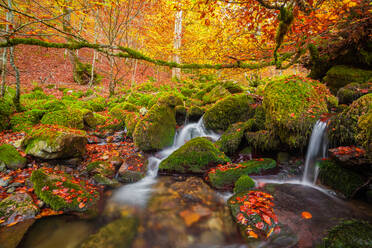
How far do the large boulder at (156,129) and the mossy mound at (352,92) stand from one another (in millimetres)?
5737

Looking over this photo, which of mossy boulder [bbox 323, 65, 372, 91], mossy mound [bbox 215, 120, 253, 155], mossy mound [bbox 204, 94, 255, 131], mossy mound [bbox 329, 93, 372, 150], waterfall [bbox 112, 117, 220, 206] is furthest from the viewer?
mossy mound [bbox 204, 94, 255, 131]

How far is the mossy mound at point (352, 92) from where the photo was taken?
205 inches

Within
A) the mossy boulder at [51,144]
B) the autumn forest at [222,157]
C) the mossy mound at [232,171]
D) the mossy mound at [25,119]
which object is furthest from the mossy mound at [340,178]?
the mossy mound at [25,119]

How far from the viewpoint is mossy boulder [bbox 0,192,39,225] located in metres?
3.05

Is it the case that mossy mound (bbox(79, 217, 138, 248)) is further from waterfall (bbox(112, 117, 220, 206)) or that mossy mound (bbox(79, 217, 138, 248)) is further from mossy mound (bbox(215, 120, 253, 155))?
mossy mound (bbox(215, 120, 253, 155))

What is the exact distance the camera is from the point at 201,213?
371 cm

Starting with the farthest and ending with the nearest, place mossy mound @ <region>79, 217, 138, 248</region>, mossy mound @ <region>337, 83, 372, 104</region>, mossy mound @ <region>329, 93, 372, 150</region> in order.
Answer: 1. mossy mound @ <region>337, 83, 372, 104</region>
2. mossy mound @ <region>329, 93, 372, 150</region>
3. mossy mound @ <region>79, 217, 138, 248</region>

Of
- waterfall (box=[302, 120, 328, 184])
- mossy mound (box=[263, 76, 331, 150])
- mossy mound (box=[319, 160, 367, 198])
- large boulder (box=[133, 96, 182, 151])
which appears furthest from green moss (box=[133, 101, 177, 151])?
mossy mound (box=[319, 160, 367, 198])

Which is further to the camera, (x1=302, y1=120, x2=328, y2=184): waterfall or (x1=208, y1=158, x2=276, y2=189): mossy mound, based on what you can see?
(x1=208, y1=158, x2=276, y2=189): mossy mound

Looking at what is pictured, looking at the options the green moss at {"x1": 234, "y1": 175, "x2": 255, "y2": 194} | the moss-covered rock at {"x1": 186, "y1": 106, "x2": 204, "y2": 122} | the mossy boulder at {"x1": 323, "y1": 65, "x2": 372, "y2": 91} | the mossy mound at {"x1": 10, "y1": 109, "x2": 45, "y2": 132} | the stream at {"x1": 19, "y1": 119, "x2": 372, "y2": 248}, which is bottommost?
the stream at {"x1": 19, "y1": 119, "x2": 372, "y2": 248}

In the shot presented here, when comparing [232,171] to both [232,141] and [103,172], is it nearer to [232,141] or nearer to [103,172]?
[232,141]

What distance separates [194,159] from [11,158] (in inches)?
184

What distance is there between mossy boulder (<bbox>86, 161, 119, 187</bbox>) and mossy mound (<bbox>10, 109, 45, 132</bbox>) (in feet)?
11.4

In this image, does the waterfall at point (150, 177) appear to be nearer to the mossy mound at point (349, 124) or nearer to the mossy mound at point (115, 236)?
the mossy mound at point (115, 236)
